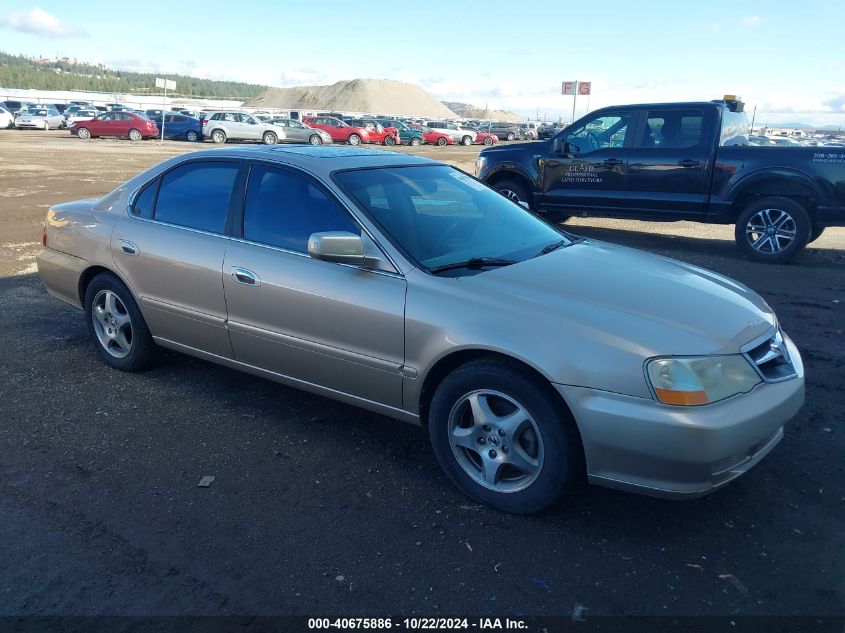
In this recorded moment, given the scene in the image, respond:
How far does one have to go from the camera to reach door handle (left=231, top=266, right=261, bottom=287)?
4.02 meters

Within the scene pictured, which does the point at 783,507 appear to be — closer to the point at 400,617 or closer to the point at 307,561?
the point at 400,617

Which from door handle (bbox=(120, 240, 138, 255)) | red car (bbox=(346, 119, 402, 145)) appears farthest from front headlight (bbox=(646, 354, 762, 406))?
red car (bbox=(346, 119, 402, 145))

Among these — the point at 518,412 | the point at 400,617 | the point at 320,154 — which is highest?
the point at 320,154

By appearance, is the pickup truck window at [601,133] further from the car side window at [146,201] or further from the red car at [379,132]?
the red car at [379,132]

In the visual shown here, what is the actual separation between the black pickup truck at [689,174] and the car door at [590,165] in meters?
0.01

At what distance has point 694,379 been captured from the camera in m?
2.95

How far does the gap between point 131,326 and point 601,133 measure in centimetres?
756

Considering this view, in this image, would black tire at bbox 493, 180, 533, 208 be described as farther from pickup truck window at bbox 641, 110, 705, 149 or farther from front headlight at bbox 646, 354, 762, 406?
front headlight at bbox 646, 354, 762, 406

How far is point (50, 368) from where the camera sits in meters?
5.04

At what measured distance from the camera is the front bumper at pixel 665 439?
9.46 ft

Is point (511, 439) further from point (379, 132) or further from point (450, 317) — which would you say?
point (379, 132)

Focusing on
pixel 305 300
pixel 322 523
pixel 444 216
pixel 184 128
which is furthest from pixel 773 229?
pixel 184 128

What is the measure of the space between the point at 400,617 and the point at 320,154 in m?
2.77

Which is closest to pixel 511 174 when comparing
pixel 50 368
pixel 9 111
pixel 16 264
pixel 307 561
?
pixel 16 264
